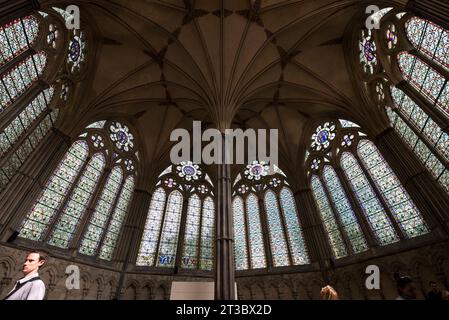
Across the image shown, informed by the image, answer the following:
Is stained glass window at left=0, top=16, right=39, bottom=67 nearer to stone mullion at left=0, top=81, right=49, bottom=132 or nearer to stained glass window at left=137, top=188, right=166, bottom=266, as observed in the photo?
stone mullion at left=0, top=81, right=49, bottom=132

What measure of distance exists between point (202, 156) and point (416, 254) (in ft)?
44.0

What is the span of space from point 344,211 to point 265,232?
4.70 m

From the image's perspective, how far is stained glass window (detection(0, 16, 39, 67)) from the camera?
8.60 meters

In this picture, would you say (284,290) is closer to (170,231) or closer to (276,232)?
(276,232)

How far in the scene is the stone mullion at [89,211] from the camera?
40.0 feet

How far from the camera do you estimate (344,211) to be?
45.1 feet

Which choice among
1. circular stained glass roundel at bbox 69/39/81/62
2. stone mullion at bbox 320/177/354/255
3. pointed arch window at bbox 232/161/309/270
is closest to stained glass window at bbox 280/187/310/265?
pointed arch window at bbox 232/161/309/270

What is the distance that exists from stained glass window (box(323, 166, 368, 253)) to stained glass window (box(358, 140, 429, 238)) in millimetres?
1783

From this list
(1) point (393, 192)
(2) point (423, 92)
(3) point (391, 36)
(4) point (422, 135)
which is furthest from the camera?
(1) point (393, 192)

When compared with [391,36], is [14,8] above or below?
below

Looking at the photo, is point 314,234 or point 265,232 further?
point 265,232

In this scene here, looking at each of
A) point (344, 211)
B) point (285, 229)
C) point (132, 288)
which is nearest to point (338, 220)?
point (344, 211)

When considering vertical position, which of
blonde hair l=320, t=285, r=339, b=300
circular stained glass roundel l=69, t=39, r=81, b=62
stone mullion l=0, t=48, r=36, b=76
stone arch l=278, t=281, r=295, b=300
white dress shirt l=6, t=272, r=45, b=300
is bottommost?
white dress shirt l=6, t=272, r=45, b=300

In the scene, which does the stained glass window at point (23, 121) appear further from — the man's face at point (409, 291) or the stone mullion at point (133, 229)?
the man's face at point (409, 291)
